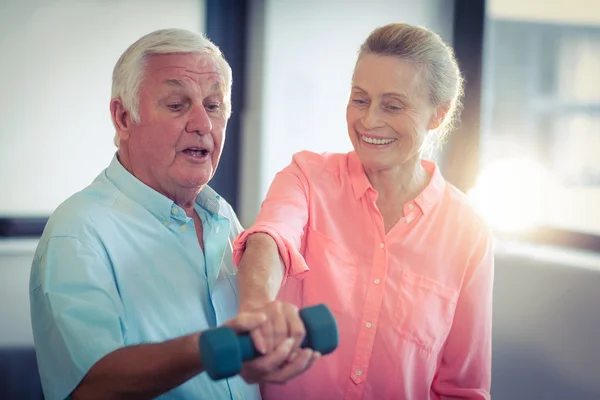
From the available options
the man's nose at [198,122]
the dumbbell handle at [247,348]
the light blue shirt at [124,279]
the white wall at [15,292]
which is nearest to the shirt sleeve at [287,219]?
the light blue shirt at [124,279]

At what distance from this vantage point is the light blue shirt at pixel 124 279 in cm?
128

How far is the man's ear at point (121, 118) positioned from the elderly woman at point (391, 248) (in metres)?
0.37

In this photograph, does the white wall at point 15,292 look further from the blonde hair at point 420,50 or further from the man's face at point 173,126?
the blonde hair at point 420,50

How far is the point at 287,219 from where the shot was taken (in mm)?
1598

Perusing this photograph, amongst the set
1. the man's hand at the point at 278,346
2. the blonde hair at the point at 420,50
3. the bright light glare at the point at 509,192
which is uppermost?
the blonde hair at the point at 420,50

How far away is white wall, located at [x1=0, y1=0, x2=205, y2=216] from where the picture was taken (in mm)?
3143

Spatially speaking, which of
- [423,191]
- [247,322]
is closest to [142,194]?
[247,322]

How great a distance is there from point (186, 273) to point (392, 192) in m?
0.58

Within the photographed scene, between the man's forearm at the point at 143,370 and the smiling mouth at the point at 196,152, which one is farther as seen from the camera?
the smiling mouth at the point at 196,152

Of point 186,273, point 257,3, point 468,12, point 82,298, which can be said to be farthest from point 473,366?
point 257,3

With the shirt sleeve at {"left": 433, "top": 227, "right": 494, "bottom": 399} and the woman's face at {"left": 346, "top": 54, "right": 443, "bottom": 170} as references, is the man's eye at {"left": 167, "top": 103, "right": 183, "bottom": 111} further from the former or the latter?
the shirt sleeve at {"left": 433, "top": 227, "right": 494, "bottom": 399}

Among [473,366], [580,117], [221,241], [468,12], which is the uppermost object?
[468,12]

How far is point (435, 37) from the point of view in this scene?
1.74 m

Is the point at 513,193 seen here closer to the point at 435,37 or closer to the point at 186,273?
the point at 435,37
